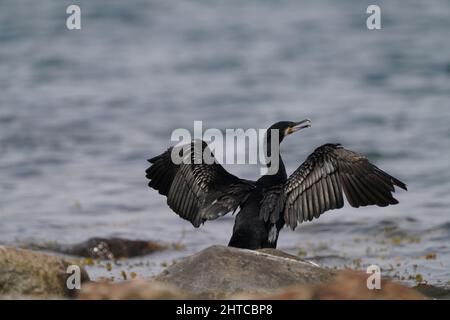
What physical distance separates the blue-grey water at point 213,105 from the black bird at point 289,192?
187cm

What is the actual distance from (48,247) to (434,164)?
756cm

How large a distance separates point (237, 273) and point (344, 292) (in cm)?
123

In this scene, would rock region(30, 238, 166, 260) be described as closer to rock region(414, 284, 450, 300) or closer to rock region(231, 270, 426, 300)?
rock region(414, 284, 450, 300)

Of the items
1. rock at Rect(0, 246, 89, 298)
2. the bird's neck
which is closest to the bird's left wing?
the bird's neck

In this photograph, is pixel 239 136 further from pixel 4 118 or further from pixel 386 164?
pixel 4 118

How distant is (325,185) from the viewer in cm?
929

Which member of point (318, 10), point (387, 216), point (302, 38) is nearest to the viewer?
point (387, 216)

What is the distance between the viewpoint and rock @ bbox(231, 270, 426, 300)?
6.88 meters

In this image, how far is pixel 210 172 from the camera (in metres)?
9.77

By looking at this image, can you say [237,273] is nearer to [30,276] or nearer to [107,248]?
[30,276]

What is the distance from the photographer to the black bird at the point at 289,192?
9.16 m

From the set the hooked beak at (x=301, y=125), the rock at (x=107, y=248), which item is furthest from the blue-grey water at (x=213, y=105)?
the hooked beak at (x=301, y=125)

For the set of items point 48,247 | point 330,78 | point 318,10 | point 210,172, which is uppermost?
point 318,10
